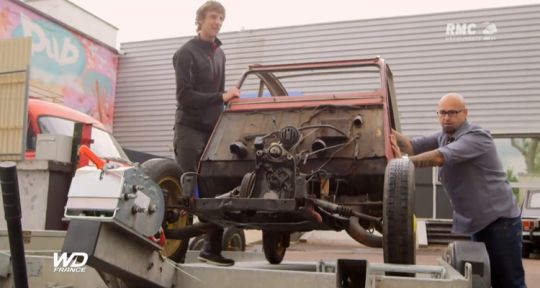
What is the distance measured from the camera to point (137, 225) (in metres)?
2.45

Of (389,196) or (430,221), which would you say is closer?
(389,196)

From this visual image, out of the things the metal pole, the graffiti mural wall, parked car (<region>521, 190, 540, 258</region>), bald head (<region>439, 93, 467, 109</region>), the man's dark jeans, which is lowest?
parked car (<region>521, 190, 540, 258</region>)

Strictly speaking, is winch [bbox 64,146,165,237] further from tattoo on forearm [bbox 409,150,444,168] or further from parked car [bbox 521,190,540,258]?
parked car [bbox 521,190,540,258]

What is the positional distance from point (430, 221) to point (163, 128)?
891 centimetres

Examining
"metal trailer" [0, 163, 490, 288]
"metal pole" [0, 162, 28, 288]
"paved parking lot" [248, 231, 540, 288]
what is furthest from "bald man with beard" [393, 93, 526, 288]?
"paved parking lot" [248, 231, 540, 288]

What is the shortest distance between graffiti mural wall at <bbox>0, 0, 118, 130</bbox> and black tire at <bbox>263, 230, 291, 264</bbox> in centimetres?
1038

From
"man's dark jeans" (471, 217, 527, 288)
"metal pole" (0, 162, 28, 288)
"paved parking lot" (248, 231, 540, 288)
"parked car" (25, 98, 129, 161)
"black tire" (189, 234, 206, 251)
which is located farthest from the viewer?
"paved parking lot" (248, 231, 540, 288)

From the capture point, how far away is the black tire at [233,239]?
574 cm

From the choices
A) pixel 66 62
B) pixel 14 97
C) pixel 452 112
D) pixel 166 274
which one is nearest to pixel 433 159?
pixel 452 112

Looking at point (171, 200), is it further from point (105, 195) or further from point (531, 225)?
point (531, 225)

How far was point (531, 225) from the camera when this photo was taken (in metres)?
12.4

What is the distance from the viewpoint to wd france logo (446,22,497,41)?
1512cm

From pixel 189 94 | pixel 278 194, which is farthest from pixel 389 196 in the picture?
pixel 189 94

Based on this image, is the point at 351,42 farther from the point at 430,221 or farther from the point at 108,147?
the point at 108,147
